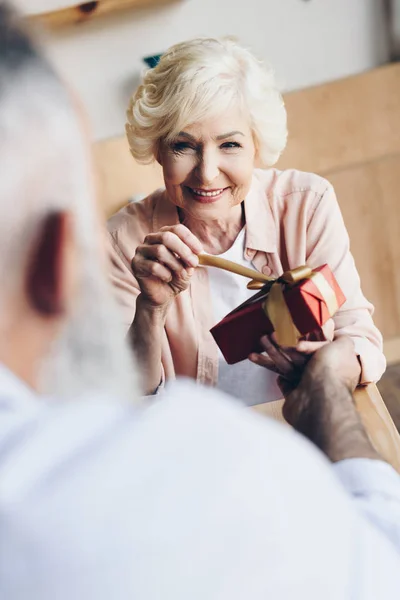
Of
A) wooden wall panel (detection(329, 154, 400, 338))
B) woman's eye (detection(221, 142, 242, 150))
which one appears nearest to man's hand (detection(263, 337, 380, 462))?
woman's eye (detection(221, 142, 242, 150))

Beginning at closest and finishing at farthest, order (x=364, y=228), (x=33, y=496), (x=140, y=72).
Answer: (x=33, y=496) < (x=140, y=72) < (x=364, y=228)

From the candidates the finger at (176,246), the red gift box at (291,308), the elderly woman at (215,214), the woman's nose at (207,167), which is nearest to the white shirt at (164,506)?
the red gift box at (291,308)

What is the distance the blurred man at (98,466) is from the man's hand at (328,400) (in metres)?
0.17

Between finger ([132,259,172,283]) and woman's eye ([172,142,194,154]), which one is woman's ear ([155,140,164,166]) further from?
finger ([132,259,172,283])

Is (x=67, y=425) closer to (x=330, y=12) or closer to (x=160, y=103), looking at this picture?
(x=160, y=103)

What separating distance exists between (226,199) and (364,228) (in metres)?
1.00

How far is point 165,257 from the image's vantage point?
3.23ft

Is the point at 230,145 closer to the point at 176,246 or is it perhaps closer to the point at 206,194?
the point at 206,194

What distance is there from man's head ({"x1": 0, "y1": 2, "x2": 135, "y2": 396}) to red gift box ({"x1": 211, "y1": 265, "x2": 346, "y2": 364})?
0.40 meters

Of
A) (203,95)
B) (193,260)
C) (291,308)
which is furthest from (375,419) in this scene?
(203,95)

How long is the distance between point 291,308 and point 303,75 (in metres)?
1.31

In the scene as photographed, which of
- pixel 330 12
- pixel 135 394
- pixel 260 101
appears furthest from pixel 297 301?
pixel 330 12

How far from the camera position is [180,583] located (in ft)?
1.26

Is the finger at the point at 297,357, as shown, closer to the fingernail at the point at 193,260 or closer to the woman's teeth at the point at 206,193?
Answer: the fingernail at the point at 193,260
